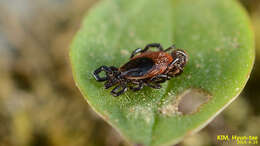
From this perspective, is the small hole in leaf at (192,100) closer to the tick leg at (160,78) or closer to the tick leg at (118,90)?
the tick leg at (160,78)

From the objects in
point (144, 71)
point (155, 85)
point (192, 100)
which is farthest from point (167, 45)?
point (192, 100)

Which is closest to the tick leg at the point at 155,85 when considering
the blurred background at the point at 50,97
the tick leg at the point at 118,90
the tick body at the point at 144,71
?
the tick body at the point at 144,71

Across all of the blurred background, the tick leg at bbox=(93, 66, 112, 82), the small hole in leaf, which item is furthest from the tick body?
the blurred background

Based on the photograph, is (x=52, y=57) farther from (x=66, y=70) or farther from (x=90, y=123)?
(x=90, y=123)

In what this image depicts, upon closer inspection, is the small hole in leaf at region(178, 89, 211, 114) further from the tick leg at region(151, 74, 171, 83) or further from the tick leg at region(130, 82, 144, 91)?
the tick leg at region(130, 82, 144, 91)

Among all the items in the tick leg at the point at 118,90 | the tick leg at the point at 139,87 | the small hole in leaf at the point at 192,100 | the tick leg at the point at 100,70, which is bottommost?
the small hole in leaf at the point at 192,100

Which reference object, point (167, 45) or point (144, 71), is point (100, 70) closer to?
point (144, 71)
